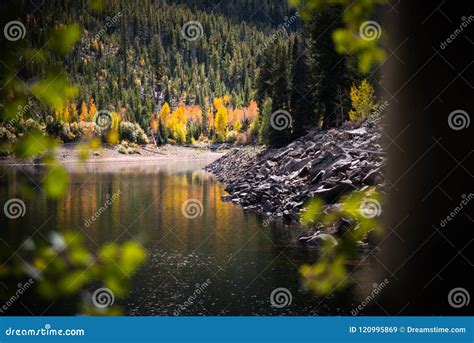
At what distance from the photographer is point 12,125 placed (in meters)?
2.42

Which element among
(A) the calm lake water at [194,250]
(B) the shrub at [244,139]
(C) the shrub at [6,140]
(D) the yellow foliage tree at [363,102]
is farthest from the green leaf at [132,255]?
(B) the shrub at [244,139]

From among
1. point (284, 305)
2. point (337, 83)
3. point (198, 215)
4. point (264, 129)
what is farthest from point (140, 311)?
point (264, 129)

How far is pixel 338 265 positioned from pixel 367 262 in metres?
17.9

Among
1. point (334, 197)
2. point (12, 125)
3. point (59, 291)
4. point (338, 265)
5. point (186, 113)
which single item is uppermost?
point (338, 265)

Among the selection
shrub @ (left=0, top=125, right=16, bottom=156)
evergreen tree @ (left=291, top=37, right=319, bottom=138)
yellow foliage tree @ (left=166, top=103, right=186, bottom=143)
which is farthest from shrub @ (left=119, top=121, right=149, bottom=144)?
shrub @ (left=0, top=125, right=16, bottom=156)

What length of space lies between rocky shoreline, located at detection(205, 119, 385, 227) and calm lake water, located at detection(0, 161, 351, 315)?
2.27m

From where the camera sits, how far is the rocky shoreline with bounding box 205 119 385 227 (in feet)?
101

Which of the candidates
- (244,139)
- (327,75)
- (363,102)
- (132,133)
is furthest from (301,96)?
(132,133)

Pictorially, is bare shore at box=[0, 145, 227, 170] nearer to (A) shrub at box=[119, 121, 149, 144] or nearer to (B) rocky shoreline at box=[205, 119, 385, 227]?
(A) shrub at box=[119, 121, 149, 144]

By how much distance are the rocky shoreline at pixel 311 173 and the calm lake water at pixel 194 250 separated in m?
2.27

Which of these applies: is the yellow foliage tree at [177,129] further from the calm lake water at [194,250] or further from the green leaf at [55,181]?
the green leaf at [55,181]

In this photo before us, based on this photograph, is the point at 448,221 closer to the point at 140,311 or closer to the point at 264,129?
the point at 140,311

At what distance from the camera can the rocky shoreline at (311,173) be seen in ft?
101

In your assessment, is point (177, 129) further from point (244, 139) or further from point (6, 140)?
point (6, 140)
